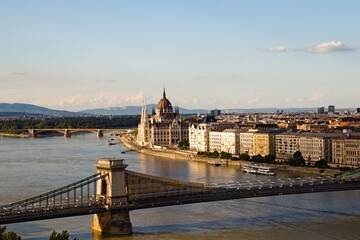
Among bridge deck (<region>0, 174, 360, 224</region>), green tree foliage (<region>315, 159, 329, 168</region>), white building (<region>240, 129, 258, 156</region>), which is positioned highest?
white building (<region>240, 129, 258, 156</region>)

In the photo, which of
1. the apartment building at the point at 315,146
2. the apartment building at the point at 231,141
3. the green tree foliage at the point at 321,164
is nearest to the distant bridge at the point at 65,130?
the apartment building at the point at 231,141

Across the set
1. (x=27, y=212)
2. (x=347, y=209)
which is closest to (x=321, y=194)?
(x=347, y=209)

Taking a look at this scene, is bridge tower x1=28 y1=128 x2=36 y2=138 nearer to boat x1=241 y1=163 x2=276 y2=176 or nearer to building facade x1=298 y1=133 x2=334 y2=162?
building facade x1=298 y1=133 x2=334 y2=162

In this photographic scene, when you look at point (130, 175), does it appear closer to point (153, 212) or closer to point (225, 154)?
point (153, 212)

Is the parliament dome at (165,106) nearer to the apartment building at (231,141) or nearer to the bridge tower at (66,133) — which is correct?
the bridge tower at (66,133)

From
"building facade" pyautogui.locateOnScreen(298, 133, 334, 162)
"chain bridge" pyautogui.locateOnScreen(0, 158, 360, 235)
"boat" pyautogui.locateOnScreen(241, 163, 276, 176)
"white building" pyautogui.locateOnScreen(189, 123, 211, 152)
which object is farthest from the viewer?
"white building" pyautogui.locateOnScreen(189, 123, 211, 152)

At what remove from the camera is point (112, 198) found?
17031 mm

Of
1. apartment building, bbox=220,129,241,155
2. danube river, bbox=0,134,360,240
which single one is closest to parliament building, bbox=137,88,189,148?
apartment building, bbox=220,129,241,155

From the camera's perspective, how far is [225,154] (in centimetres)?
3959

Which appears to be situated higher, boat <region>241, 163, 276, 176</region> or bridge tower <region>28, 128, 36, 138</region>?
bridge tower <region>28, 128, 36, 138</region>

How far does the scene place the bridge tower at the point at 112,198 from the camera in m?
16.8

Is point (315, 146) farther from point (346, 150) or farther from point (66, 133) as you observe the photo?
point (66, 133)

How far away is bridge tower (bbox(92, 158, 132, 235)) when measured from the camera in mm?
16781

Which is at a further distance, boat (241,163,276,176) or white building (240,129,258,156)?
white building (240,129,258,156)
